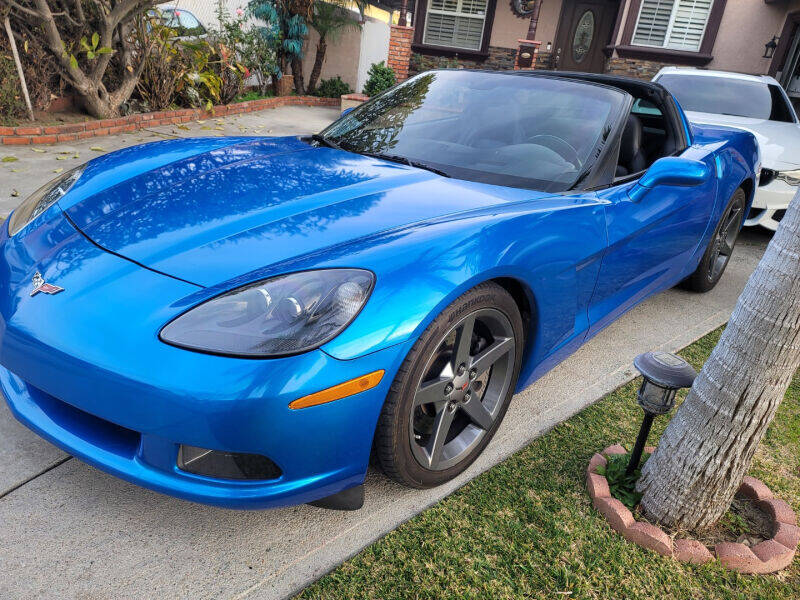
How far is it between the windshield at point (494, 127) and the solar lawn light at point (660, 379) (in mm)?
841

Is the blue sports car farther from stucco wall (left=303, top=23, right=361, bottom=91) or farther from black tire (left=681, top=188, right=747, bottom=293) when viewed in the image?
stucco wall (left=303, top=23, right=361, bottom=91)

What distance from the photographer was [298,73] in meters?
11.6

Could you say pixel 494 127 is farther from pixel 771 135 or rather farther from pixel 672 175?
pixel 771 135

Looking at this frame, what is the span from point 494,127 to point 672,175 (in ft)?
2.60

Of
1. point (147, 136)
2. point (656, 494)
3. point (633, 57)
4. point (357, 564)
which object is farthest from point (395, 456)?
point (633, 57)

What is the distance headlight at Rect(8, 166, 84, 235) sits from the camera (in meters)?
2.13

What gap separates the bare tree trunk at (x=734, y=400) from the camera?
1.67m

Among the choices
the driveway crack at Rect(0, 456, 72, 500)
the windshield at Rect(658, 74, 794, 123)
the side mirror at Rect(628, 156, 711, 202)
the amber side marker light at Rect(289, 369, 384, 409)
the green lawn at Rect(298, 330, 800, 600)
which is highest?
the windshield at Rect(658, 74, 794, 123)

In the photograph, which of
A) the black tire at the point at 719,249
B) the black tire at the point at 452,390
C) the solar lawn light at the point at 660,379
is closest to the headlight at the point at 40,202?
the black tire at the point at 452,390

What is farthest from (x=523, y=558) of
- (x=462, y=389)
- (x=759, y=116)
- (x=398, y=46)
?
(x=398, y=46)

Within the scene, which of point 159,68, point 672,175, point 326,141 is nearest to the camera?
point 672,175

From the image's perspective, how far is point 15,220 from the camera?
7.18 feet

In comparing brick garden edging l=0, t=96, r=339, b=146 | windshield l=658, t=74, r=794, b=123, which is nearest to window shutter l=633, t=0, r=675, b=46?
windshield l=658, t=74, r=794, b=123

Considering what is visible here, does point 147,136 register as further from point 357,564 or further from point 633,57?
point 633,57
